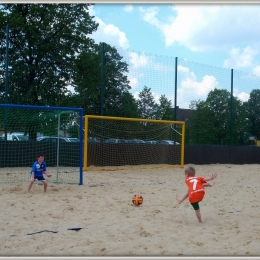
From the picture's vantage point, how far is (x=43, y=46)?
16.8m

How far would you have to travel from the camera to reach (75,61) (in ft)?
57.3

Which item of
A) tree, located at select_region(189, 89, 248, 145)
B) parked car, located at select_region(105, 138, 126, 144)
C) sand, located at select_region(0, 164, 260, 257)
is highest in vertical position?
tree, located at select_region(189, 89, 248, 145)

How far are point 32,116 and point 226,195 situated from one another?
23.0ft

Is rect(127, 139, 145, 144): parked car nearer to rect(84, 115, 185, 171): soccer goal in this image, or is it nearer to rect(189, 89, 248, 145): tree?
rect(84, 115, 185, 171): soccer goal

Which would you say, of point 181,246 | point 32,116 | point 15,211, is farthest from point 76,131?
point 181,246

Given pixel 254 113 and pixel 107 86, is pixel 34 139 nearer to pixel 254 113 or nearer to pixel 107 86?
pixel 107 86

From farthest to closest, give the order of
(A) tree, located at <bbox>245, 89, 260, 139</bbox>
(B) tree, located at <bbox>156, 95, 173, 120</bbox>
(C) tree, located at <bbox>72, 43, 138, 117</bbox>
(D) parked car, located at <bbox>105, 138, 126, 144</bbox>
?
(A) tree, located at <bbox>245, 89, 260, 139</bbox>, (B) tree, located at <bbox>156, 95, 173, 120</bbox>, (C) tree, located at <bbox>72, 43, 138, 117</bbox>, (D) parked car, located at <bbox>105, 138, 126, 144</bbox>

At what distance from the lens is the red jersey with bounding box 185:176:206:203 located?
6660 mm

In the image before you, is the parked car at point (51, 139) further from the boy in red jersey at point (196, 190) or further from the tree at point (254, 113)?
the tree at point (254, 113)

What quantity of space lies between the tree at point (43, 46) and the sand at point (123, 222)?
18.3 ft

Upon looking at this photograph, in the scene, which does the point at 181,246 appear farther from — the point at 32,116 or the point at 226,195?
the point at 32,116

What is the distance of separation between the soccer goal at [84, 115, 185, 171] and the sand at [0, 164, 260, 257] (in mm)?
4547

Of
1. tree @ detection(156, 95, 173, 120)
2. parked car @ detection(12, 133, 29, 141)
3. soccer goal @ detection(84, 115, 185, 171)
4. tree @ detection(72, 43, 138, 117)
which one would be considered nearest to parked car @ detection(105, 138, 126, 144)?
soccer goal @ detection(84, 115, 185, 171)

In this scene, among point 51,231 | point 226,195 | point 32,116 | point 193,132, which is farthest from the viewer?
point 193,132
